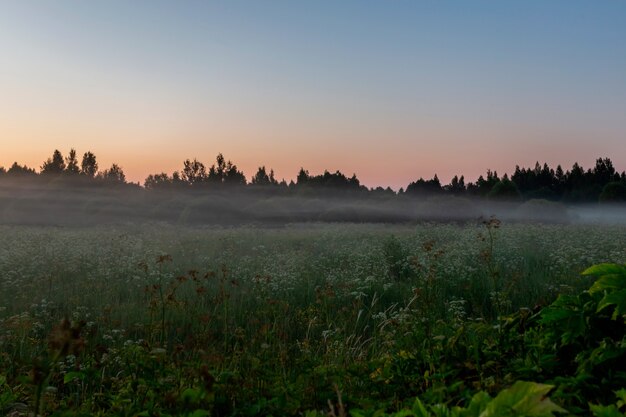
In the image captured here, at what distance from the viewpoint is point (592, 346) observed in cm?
278

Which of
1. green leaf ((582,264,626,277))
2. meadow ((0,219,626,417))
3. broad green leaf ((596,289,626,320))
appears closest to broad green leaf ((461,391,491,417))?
meadow ((0,219,626,417))

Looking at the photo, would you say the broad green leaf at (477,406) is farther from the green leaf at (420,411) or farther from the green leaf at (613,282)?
the green leaf at (613,282)

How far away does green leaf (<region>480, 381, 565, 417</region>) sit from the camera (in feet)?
5.07

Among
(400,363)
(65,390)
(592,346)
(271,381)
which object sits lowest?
(65,390)

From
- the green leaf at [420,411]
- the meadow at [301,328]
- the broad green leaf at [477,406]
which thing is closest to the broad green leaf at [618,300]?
the meadow at [301,328]

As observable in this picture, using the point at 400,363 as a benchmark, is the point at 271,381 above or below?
below

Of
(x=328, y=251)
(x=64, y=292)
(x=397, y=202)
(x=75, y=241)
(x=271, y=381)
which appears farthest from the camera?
(x=397, y=202)

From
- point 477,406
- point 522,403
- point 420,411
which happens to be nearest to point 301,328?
point 420,411

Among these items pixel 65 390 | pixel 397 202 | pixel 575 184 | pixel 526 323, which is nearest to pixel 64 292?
pixel 65 390

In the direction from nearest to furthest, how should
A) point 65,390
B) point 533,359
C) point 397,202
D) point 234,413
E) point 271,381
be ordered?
1. point 234,413
2. point 533,359
3. point 271,381
4. point 65,390
5. point 397,202

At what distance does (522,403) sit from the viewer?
1.58m

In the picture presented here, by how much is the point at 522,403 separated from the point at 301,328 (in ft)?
17.8

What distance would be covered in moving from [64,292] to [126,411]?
22.7 feet

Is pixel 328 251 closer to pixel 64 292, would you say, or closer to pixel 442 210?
pixel 64 292
